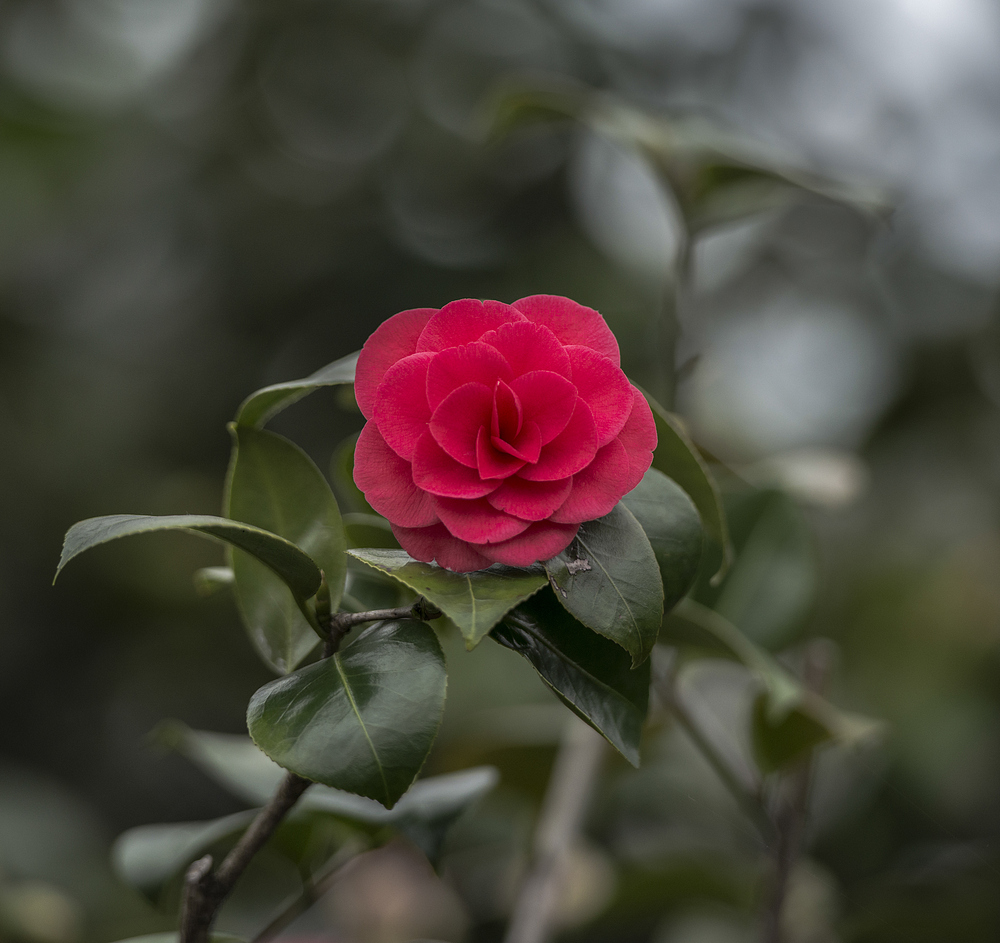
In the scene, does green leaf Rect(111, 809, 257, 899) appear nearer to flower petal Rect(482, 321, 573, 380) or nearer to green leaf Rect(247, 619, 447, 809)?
green leaf Rect(247, 619, 447, 809)

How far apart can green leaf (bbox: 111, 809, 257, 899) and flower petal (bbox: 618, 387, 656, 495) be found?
293 mm

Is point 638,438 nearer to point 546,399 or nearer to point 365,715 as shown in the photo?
point 546,399

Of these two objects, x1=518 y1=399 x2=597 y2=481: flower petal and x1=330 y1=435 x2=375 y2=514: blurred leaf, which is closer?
x1=518 y1=399 x2=597 y2=481: flower petal

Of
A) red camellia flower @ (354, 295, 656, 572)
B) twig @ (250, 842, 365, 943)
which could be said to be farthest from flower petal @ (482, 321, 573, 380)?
twig @ (250, 842, 365, 943)

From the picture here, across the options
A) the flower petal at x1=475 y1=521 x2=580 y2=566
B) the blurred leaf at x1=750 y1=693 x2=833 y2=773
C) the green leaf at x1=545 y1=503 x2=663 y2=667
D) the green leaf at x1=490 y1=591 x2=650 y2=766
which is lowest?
the blurred leaf at x1=750 y1=693 x2=833 y2=773

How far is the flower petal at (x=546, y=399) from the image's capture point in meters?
0.37

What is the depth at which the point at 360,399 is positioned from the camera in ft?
1.23

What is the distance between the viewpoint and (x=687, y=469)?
1.45ft

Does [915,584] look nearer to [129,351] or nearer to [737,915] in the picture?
[737,915]

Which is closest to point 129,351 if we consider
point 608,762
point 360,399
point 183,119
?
point 183,119

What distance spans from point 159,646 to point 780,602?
183 cm

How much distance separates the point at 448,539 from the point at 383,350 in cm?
9

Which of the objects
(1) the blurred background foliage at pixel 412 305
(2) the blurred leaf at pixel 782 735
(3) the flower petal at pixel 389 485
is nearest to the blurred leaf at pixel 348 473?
(3) the flower petal at pixel 389 485

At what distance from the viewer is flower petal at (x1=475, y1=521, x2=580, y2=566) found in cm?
34
